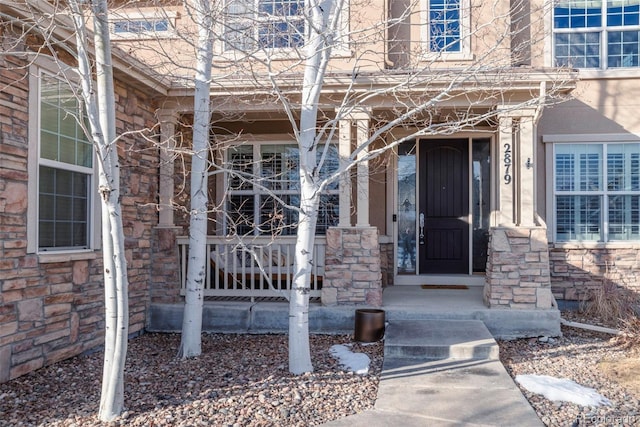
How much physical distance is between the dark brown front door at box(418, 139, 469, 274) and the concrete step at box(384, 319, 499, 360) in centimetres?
264

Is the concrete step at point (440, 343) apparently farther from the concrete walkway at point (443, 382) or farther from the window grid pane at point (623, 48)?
the window grid pane at point (623, 48)

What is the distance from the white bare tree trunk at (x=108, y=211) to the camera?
3.77m

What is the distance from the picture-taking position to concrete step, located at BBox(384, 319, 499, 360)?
5359 millimetres

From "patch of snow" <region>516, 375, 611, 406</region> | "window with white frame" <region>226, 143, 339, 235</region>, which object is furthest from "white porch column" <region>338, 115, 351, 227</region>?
"patch of snow" <region>516, 375, 611, 406</region>

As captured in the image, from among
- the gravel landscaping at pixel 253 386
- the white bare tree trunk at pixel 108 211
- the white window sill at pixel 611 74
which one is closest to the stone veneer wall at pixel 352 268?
the gravel landscaping at pixel 253 386

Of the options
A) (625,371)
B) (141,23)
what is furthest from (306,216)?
(141,23)

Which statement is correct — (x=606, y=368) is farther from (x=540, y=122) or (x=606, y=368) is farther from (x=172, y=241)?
(x=172, y=241)

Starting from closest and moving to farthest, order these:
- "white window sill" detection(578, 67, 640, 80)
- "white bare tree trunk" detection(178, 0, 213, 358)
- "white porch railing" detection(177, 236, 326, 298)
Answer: "white bare tree trunk" detection(178, 0, 213, 358), "white porch railing" detection(177, 236, 326, 298), "white window sill" detection(578, 67, 640, 80)

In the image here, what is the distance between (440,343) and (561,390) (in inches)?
49.9

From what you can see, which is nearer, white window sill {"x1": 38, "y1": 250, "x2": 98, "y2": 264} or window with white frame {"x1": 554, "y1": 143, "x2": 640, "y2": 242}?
white window sill {"x1": 38, "y1": 250, "x2": 98, "y2": 264}

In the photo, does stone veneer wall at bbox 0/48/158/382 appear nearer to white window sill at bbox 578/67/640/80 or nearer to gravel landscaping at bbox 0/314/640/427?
gravel landscaping at bbox 0/314/640/427

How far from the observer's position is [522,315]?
6461 millimetres

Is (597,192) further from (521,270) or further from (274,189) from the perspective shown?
(274,189)

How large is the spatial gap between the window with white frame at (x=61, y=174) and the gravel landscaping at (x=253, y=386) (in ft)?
4.14
